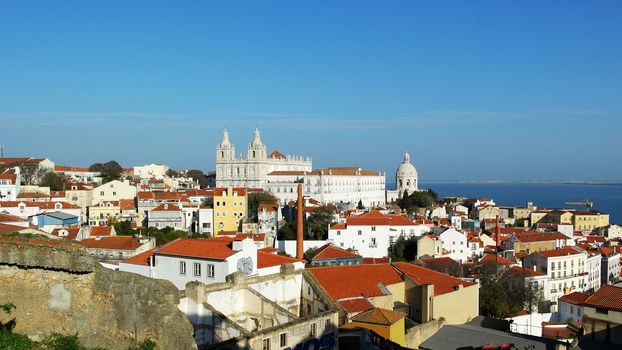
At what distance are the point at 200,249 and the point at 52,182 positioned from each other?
53.4 metres

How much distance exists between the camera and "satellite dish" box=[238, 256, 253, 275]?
77.6 feet

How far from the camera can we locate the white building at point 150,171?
337 feet

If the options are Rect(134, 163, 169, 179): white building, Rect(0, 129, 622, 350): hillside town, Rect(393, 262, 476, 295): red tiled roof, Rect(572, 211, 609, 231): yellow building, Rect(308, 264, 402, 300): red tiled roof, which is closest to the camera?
Rect(0, 129, 622, 350): hillside town

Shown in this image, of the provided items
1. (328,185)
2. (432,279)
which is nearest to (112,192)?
(328,185)

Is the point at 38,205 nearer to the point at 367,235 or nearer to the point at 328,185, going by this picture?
the point at 367,235

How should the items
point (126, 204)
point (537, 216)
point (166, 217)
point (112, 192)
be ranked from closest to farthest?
point (166, 217)
point (126, 204)
point (112, 192)
point (537, 216)

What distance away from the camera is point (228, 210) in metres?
59.1

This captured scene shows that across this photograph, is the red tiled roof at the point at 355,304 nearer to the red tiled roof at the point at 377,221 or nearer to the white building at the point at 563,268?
the white building at the point at 563,268

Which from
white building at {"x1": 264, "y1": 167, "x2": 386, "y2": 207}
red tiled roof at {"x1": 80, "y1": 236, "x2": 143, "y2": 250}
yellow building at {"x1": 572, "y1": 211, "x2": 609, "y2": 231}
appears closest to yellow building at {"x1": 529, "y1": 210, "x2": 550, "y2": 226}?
yellow building at {"x1": 572, "y1": 211, "x2": 609, "y2": 231}

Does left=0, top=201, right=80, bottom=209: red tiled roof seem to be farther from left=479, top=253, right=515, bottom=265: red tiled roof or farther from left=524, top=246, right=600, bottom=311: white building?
left=524, top=246, right=600, bottom=311: white building

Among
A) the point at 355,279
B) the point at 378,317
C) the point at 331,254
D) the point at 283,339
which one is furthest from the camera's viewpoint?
the point at 331,254

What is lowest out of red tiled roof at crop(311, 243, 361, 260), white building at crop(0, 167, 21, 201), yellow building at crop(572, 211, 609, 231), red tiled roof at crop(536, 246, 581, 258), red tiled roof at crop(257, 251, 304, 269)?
yellow building at crop(572, 211, 609, 231)

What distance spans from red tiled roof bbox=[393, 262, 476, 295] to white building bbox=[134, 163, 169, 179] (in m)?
79.5

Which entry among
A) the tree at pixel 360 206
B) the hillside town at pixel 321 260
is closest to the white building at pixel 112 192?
the hillside town at pixel 321 260
